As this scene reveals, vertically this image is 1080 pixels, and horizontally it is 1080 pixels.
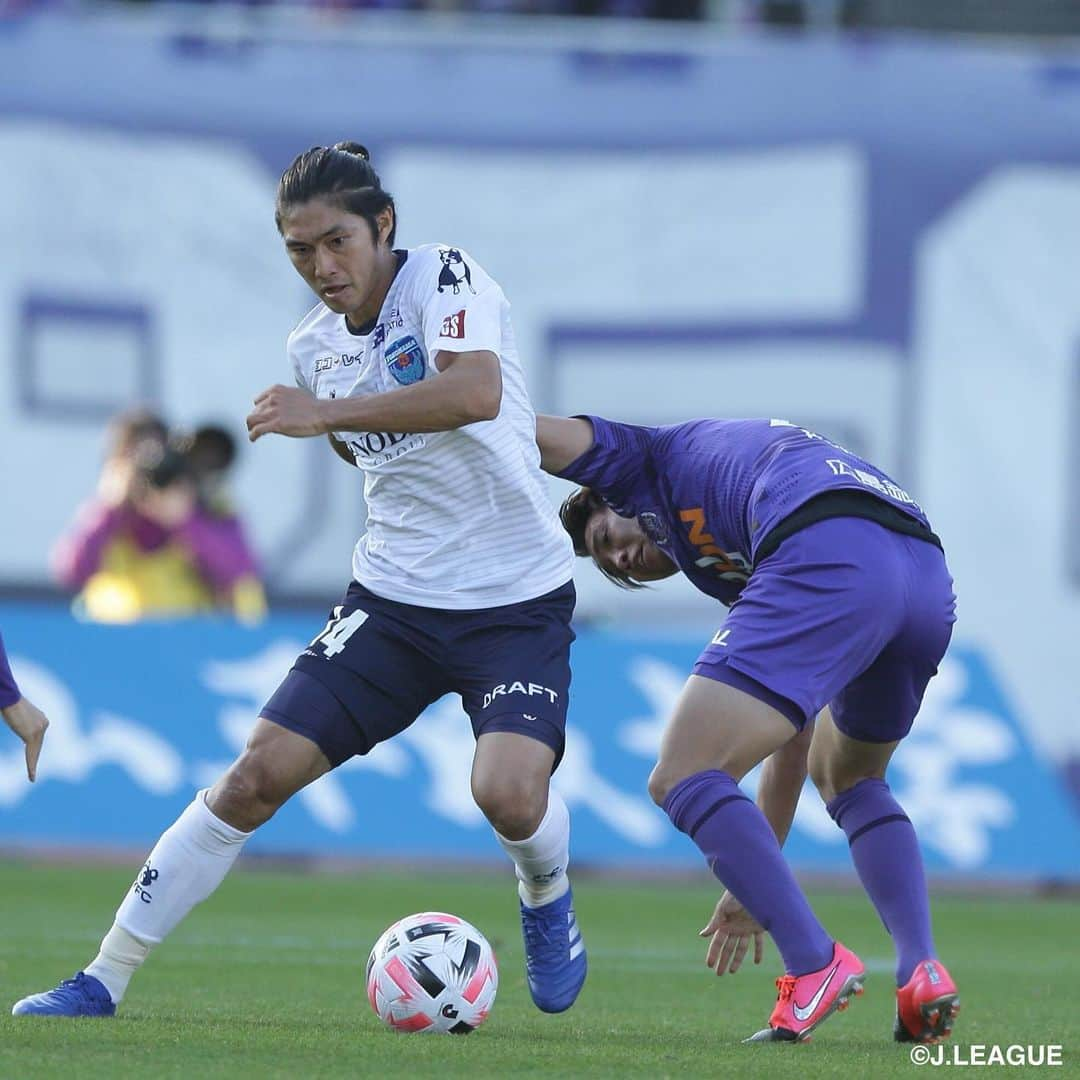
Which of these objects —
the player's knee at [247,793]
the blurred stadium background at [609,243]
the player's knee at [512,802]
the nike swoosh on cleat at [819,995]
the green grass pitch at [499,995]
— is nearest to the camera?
the green grass pitch at [499,995]

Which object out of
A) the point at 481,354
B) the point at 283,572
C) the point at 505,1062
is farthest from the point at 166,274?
the point at 505,1062

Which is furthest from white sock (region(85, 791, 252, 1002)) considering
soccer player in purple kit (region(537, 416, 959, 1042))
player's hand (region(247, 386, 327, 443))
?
soccer player in purple kit (region(537, 416, 959, 1042))

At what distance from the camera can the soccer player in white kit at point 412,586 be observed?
4969mm

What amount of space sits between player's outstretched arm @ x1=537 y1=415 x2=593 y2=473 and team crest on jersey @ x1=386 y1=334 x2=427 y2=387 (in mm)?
349

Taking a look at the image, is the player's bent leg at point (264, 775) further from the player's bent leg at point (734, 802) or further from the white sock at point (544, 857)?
the player's bent leg at point (734, 802)

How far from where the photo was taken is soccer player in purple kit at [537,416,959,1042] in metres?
4.66

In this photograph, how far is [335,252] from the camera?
5.05 metres

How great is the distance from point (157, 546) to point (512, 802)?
601cm

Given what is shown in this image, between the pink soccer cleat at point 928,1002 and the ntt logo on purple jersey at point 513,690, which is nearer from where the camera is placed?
the pink soccer cleat at point 928,1002

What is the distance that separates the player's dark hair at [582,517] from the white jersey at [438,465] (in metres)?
0.09

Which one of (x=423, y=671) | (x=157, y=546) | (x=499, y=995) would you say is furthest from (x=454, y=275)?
(x=157, y=546)

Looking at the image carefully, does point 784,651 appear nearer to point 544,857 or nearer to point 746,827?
point 746,827

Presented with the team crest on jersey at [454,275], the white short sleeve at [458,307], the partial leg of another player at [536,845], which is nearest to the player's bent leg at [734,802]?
the partial leg of another player at [536,845]

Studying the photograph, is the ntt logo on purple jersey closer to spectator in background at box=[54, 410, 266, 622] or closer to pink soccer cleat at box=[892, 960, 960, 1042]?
pink soccer cleat at box=[892, 960, 960, 1042]
